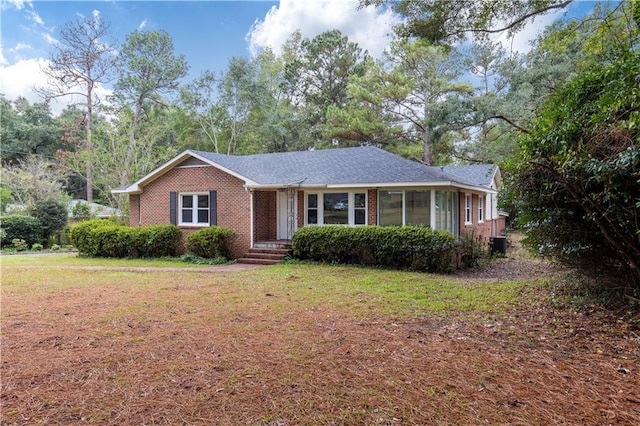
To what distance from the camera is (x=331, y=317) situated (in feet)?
19.0

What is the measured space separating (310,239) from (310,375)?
29.1ft

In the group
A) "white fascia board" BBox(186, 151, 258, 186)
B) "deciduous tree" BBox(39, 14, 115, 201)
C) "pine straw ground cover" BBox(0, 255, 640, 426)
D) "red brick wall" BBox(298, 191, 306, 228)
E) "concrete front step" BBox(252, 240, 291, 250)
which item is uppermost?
"deciduous tree" BBox(39, 14, 115, 201)

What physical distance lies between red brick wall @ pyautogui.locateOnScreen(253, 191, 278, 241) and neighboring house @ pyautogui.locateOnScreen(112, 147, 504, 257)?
1.5 inches

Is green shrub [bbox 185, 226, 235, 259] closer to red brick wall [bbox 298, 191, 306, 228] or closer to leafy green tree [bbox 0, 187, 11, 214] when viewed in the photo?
red brick wall [bbox 298, 191, 306, 228]

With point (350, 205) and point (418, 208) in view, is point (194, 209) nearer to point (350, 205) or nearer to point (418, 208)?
point (350, 205)

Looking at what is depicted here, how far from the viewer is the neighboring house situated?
1273 cm

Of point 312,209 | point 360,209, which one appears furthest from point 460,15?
point 312,209

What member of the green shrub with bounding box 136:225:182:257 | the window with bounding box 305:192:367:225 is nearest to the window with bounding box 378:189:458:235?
the window with bounding box 305:192:367:225

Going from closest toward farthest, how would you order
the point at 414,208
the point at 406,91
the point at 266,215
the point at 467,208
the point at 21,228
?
the point at 414,208, the point at 266,215, the point at 467,208, the point at 21,228, the point at 406,91

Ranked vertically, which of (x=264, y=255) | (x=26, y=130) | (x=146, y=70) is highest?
(x=146, y=70)

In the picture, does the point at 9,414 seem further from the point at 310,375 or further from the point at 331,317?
the point at 331,317

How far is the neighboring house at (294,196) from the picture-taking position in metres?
12.7

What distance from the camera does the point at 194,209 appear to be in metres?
14.7

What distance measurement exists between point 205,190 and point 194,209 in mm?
919
